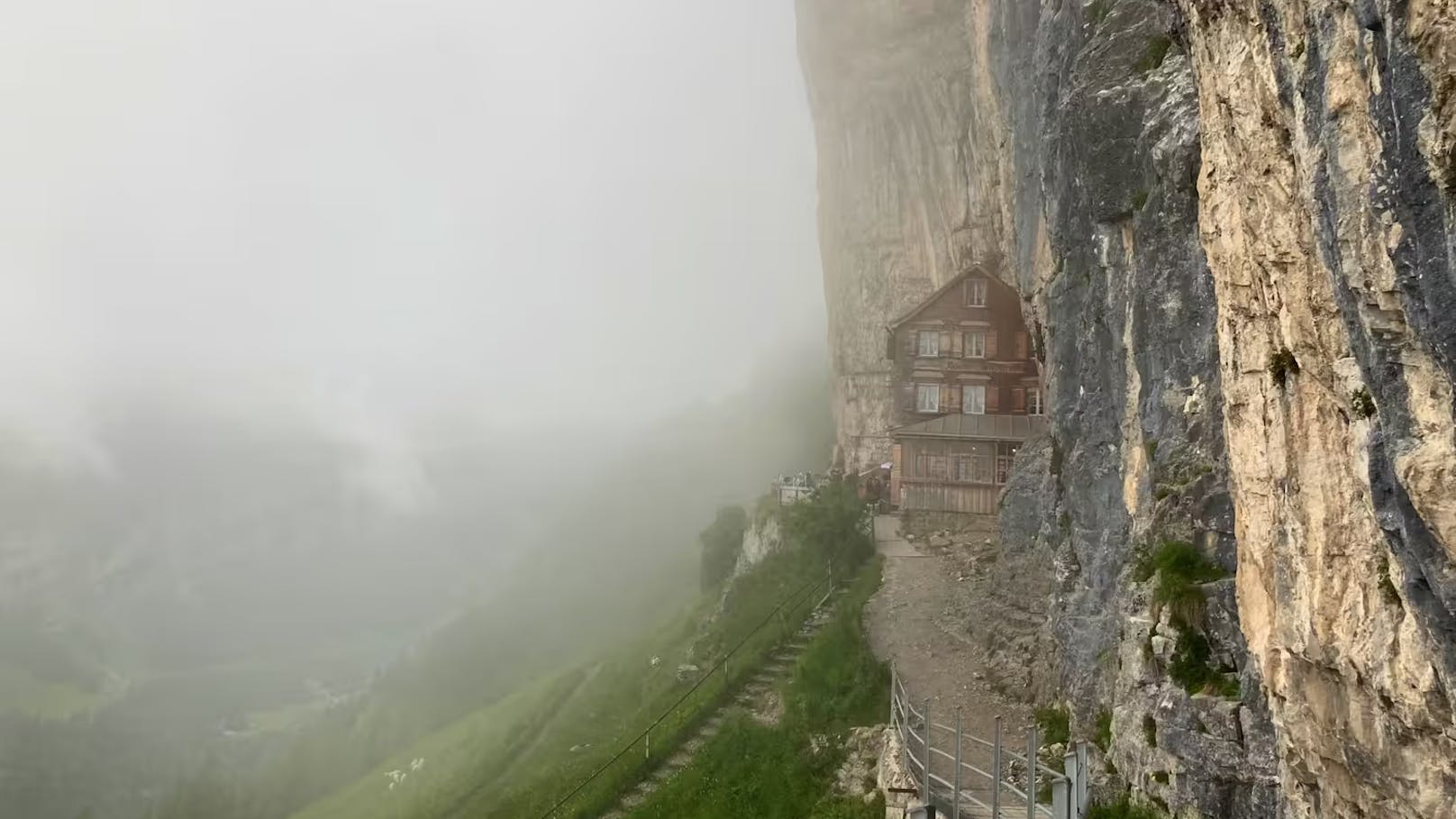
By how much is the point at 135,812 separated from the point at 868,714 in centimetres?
13930

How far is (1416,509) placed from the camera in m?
7.98

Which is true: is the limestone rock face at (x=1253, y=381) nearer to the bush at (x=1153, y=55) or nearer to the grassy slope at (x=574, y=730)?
the bush at (x=1153, y=55)

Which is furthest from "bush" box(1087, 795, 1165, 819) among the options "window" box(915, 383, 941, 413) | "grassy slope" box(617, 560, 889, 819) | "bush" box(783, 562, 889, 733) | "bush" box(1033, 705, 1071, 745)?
"window" box(915, 383, 941, 413)

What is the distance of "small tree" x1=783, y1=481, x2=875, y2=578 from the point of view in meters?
38.7

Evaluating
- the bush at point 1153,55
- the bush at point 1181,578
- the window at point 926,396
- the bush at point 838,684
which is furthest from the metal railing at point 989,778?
the window at point 926,396

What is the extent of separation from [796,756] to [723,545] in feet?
123

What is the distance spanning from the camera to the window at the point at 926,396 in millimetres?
48188

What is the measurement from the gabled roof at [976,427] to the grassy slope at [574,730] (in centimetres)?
979

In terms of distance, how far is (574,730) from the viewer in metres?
39.8

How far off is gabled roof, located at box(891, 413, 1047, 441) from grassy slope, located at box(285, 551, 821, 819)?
9790 millimetres

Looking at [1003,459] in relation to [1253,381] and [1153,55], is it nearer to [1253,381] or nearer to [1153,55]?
[1153,55]

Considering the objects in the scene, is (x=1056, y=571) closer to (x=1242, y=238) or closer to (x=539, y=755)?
(x=1242, y=238)

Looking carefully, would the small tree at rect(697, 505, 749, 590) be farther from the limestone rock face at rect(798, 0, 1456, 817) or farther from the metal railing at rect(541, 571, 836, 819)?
A: the limestone rock face at rect(798, 0, 1456, 817)

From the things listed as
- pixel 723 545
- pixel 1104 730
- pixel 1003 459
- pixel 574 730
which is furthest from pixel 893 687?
pixel 723 545
